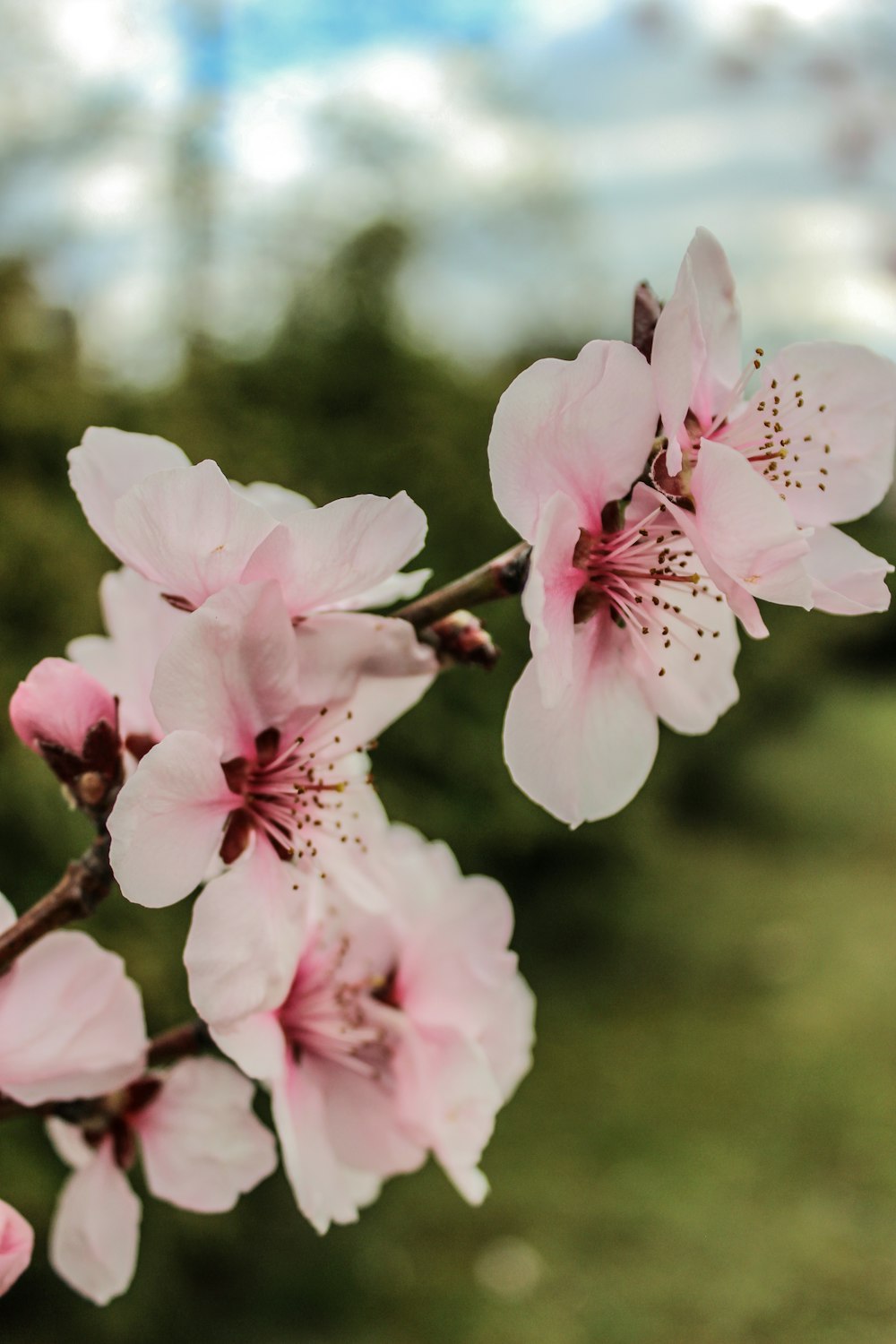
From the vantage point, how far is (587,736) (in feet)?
2.24

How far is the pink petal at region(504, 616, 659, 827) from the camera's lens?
2.11 feet

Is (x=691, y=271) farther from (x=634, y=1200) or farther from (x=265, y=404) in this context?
(x=265, y=404)

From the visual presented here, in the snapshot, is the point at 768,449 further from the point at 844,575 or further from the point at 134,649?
the point at 134,649

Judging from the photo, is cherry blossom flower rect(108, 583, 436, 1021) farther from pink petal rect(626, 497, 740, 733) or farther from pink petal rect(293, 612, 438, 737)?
pink petal rect(626, 497, 740, 733)


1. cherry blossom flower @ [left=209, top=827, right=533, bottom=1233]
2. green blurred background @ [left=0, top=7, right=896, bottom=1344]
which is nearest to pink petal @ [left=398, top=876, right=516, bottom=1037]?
cherry blossom flower @ [left=209, top=827, right=533, bottom=1233]

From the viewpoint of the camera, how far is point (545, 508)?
59cm

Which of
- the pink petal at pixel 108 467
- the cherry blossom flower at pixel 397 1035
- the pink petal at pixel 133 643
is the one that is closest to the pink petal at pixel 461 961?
the cherry blossom flower at pixel 397 1035

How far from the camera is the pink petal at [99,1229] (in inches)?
31.6

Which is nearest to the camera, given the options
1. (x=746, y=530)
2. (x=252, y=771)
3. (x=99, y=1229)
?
(x=746, y=530)

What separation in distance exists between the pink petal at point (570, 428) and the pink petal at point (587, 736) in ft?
0.27

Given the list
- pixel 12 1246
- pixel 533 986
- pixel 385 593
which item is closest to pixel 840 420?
pixel 385 593

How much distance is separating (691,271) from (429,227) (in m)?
4.96

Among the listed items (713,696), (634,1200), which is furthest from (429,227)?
(713,696)

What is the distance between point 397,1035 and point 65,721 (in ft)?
0.90
